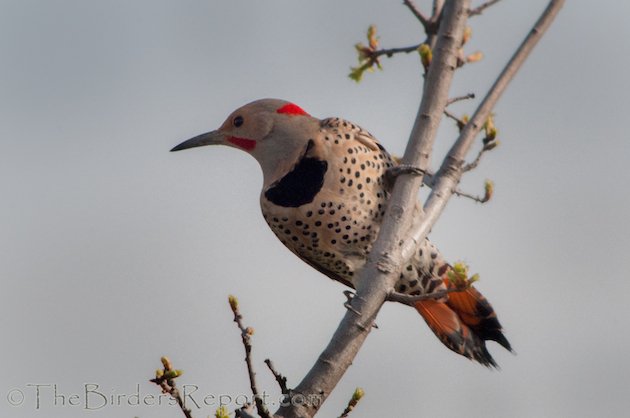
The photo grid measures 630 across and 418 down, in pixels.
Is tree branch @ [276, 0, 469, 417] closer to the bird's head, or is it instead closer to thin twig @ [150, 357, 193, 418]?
thin twig @ [150, 357, 193, 418]

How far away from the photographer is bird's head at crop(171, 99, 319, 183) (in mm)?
4359

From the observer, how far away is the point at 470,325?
459 centimetres

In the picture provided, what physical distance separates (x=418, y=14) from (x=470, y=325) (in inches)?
70.3

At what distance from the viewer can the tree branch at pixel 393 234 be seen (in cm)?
312

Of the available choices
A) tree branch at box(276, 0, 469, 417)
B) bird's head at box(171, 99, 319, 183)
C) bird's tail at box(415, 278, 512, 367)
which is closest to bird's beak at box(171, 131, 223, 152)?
bird's head at box(171, 99, 319, 183)

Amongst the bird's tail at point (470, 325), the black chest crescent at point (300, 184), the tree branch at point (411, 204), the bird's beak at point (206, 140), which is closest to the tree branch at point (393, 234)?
the tree branch at point (411, 204)

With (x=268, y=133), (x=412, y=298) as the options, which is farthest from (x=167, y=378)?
(x=268, y=133)

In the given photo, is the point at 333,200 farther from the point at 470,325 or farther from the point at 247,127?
the point at 470,325

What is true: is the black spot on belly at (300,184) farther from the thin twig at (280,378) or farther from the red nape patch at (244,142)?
the thin twig at (280,378)

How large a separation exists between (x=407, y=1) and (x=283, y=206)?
1242 mm

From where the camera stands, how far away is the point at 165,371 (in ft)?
9.71

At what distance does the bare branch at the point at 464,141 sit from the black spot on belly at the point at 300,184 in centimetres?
82

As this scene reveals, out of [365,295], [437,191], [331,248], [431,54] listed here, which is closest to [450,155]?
[437,191]

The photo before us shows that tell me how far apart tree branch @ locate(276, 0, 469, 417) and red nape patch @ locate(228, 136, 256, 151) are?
130cm
